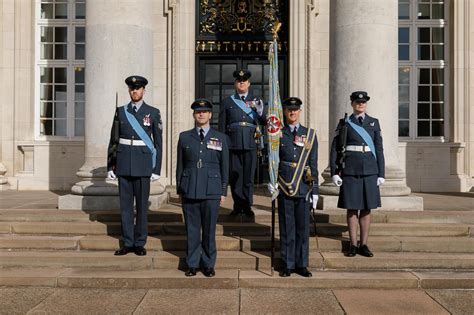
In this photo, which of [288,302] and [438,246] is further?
[438,246]

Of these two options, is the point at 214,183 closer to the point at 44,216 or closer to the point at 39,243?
the point at 39,243

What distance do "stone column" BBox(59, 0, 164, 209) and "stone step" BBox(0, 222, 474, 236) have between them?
1076mm

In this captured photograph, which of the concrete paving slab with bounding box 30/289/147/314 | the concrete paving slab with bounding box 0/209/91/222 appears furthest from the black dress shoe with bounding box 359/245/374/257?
the concrete paving slab with bounding box 0/209/91/222

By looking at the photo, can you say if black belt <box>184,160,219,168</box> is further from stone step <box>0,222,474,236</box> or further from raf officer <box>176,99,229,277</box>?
stone step <box>0,222,474,236</box>

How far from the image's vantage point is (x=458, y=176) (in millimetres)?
12859

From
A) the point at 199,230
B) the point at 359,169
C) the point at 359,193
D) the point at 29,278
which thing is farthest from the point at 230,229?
the point at 29,278

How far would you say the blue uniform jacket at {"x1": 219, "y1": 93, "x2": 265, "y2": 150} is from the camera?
747 centimetres

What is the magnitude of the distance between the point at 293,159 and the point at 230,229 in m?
1.67

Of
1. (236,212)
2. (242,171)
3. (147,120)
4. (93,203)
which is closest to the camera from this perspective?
(147,120)

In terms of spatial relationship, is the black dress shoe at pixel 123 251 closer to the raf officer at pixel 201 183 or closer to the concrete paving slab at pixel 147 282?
the concrete paving slab at pixel 147 282

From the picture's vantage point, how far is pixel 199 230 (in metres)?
6.29

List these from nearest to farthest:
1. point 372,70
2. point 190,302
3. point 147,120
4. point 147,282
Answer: point 190,302, point 147,282, point 147,120, point 372,70

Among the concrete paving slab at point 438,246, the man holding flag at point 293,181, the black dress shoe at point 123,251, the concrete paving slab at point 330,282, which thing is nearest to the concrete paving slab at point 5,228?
the black dress shoe at point 123,251

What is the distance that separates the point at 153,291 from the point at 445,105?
32.0ft
